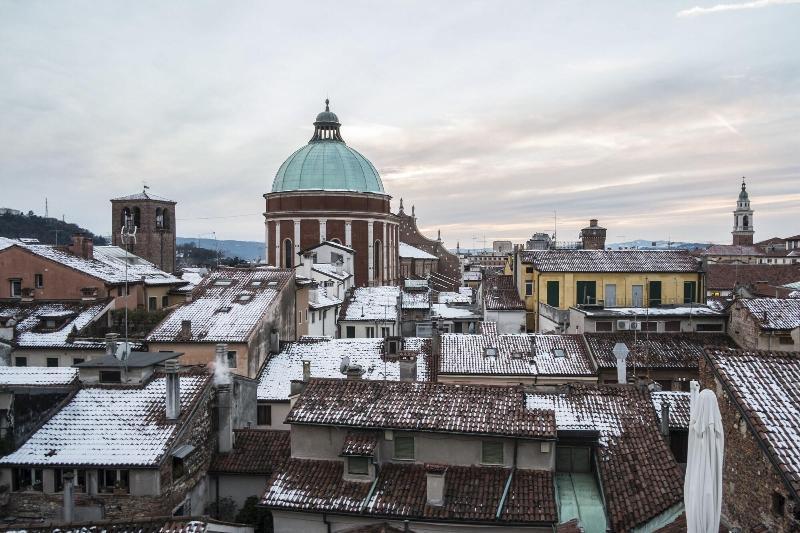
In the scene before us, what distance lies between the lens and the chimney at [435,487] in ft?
48.5

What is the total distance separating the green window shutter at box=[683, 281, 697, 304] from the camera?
39.8m

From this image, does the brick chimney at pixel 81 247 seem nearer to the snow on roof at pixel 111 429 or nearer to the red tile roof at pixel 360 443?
the snow on roof at pixel 111 429

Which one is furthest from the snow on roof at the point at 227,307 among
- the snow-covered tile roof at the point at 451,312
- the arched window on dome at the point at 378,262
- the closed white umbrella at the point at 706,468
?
the arched window on dome at the point at 378,262

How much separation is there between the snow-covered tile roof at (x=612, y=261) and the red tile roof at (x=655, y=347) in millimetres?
8675

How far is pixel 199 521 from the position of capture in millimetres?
14258

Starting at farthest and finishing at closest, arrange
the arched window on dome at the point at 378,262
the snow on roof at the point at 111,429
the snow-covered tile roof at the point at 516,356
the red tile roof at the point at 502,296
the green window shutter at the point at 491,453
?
the arched window on dome at the point at 378,262
the red tile roof at the point at 502,296
the snow-covered tile roof at the point at 516,356
the snow on roof at the point at 111,429
the green window shutter at the point at 491,453

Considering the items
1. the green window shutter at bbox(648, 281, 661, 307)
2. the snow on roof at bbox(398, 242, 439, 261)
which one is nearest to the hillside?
the snow on roof at bbox(398, 242, 439, 261)

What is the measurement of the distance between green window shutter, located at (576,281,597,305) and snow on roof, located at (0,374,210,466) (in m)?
25.0

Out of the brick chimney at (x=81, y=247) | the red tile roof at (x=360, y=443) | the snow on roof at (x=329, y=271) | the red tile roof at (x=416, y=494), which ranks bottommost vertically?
the red tile roof at (x=416, y=494)

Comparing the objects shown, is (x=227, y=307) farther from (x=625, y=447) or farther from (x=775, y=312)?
(x=775, y=312)

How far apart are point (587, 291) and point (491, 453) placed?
997 inches

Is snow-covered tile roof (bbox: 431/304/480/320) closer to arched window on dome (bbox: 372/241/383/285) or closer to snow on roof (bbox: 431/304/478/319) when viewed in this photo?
snow on roof (bbox: 431/304/478/319)

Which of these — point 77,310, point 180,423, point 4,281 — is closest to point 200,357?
point 77,310

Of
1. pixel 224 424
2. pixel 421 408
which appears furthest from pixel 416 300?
pixel 421 408
